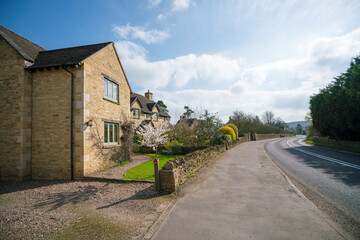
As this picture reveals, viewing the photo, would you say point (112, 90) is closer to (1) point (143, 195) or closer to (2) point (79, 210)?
(1) point (143, 195)

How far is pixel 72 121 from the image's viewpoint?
880 cm

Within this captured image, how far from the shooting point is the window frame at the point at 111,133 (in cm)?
1093

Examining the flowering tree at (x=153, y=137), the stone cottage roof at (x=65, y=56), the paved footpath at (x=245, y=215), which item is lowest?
the paved footpath at (x=245, y=215)

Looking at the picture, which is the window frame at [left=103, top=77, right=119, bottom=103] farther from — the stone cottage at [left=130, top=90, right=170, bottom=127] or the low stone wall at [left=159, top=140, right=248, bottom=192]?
the stone cottage at [left=130, top=90, right=170, bottom=127]

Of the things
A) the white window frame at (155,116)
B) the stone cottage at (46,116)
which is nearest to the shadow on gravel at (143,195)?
the stone cottage at (46,116)

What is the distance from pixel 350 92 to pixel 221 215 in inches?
739

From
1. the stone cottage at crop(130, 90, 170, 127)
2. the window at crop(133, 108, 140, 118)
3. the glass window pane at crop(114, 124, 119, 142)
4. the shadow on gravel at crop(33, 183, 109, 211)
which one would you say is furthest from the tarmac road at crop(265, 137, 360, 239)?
the window at crop(133, 108, 140, 118)

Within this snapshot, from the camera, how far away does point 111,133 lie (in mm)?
11578

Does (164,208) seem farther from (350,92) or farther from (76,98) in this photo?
(350,92)

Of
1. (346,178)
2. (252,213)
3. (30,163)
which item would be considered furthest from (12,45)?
(346,178)

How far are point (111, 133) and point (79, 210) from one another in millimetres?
6884

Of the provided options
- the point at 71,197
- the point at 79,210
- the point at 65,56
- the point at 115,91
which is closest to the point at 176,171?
the point at 79,210

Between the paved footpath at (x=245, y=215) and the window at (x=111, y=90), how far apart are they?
314 inches

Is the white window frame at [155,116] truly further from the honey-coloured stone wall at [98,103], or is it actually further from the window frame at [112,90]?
the window frame at [112,90]
